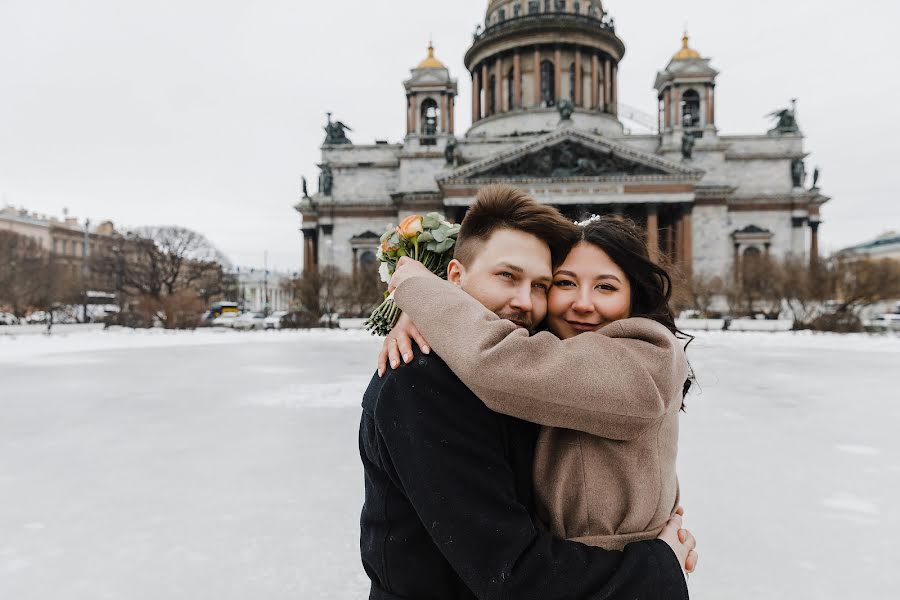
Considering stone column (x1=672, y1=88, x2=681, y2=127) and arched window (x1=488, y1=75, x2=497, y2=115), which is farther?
arched window (x1=488, y1=75, x2=497, y2=115)

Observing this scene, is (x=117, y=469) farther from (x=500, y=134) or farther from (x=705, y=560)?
(x=500, y=134)

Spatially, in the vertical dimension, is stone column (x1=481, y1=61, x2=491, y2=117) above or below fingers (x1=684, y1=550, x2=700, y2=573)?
above

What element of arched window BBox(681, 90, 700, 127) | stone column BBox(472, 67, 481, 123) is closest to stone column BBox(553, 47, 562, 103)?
stone column BBox(472, 67, 481, 123)

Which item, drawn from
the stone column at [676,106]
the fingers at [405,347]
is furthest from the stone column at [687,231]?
the fingers at [405,347]

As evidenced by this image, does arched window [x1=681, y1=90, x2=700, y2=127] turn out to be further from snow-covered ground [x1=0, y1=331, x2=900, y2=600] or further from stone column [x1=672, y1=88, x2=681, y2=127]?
snow-covered ground [x1=0, y1=331, x2=900, y2=600]

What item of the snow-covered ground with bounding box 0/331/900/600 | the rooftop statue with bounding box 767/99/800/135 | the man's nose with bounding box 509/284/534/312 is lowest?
the snow-covered ground with bounding box 0/331/900/600

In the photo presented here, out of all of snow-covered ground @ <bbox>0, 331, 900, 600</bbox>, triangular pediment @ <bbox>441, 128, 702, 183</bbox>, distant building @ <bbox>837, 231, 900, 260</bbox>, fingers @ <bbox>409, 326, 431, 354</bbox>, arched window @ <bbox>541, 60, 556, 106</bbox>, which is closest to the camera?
fingers @ <bbox>409, 326, 431, 354</bbox>

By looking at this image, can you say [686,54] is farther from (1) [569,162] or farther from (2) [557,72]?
(1) [569,162]

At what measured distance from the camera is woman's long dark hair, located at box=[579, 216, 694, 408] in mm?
1886

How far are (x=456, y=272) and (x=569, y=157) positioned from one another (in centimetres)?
3563

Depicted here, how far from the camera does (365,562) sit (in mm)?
1788

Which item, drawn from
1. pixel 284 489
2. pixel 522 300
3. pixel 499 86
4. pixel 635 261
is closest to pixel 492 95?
pixel 499 86

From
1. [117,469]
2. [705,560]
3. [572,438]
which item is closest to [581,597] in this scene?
[572,438]

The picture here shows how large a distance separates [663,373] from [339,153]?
146 ft
